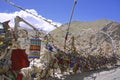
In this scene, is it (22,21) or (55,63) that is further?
(55,63)

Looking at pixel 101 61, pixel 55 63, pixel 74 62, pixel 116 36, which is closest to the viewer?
pixel 55 63

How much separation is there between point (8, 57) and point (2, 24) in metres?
1.12

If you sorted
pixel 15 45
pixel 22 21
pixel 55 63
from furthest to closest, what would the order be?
pixel 55 63
pixel 22 21
pixel 15 45

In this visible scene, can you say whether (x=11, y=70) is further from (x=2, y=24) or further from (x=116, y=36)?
(x=116, y=36)

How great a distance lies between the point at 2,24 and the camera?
988 centimetres

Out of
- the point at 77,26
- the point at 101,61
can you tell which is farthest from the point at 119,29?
the point at 101,61

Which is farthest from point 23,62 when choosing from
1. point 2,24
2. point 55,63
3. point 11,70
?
point 55,63

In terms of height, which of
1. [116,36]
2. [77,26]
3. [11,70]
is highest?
[77,26]

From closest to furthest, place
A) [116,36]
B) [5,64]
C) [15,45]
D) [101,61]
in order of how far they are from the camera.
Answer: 1. [5,64]
2. [15,45]
3. [101,61]
4. [116,36]

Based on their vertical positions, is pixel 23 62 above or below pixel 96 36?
below

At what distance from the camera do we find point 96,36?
5806cm

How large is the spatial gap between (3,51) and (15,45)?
1.03 meters

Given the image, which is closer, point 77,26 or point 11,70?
point 11,70

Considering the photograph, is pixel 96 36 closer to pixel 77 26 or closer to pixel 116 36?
pixel 116 36
